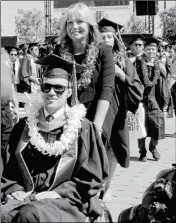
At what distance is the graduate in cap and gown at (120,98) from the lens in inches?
193

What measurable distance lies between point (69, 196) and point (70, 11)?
158 cm

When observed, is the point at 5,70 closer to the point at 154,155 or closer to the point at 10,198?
the point at 10,198

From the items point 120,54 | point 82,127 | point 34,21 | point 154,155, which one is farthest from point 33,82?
point 34,21

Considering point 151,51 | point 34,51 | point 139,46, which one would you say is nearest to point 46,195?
point 151,51

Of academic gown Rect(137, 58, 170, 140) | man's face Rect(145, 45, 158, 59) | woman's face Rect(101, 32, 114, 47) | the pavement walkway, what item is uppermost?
woman's face Rect(101, 32, 114, 47)

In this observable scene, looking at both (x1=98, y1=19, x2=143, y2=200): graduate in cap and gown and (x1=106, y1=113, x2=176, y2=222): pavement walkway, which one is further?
(x1=106, y1=113, x2=176, y2=222): pavement walkway

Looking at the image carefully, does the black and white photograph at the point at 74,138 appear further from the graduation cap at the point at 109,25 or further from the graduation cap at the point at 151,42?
the graduation cap at the point at 151,42

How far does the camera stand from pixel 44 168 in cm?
344

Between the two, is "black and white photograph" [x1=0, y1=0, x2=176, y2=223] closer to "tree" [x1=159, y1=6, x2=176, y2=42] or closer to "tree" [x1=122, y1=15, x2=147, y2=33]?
"tree" [x1=159, y1=6, x2=176, y2=42]

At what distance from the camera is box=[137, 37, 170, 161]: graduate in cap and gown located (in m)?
8.14

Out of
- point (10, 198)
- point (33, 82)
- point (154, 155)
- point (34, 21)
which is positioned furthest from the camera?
point (34, 21)

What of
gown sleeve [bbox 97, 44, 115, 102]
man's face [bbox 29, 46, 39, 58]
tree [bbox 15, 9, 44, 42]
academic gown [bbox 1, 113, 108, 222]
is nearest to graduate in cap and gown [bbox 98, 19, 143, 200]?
gown sleeve [bbox 97, 44, 115, 102]

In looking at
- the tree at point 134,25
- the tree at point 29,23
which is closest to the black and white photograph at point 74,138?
the tree at point 29,23

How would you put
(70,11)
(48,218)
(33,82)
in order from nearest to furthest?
(48,218) → (70,11) → (33,82)
